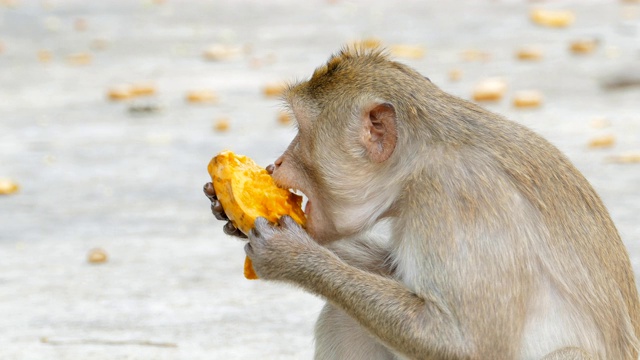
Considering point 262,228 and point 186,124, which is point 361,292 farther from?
point 186,124

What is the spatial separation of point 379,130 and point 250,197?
0.50 meters

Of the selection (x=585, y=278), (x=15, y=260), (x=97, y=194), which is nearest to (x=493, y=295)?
(x=585, y=278)

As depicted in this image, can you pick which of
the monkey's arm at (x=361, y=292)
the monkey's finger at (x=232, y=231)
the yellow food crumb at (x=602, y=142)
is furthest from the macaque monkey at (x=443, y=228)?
the yellow food crumb at (x=602, y=142)

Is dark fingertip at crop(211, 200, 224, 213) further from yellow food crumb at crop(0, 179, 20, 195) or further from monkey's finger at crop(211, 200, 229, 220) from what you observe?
yellow food crumb at crop(0, 179, 20, 195)

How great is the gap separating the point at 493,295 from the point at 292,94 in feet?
3.33

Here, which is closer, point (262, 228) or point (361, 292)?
point (361, 292)

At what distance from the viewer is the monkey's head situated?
167 inches

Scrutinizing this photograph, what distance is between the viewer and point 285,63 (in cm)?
1340

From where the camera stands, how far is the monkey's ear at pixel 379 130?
13.9 feet

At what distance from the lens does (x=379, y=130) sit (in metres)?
4.23

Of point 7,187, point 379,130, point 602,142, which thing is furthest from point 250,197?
point 602,142

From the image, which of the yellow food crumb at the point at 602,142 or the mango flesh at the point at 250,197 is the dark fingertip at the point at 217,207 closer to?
Answer: the mango flesh at the point at 250,197

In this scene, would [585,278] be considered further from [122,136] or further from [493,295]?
[122,136]

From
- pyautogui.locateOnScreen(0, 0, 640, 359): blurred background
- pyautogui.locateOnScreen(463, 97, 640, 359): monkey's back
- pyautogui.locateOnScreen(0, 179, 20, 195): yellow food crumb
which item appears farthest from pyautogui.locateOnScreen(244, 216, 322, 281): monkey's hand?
pyautogui.locateOnScreen(0, 179, 20, 195): yellow food crumb
